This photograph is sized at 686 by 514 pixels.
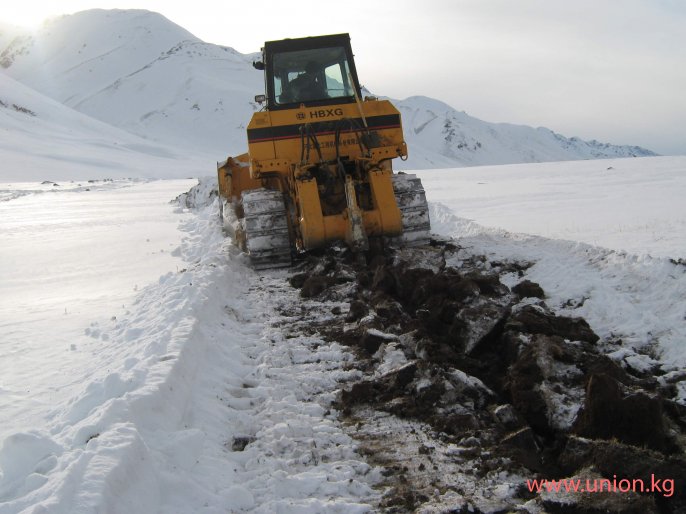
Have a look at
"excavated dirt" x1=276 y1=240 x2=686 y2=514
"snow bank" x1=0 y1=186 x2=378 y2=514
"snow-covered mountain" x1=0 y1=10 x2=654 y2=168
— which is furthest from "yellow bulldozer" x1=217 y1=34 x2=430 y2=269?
"snow-covered mountain" x1=0 y1=10 x2=654 y2=168

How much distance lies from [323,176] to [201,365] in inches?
168

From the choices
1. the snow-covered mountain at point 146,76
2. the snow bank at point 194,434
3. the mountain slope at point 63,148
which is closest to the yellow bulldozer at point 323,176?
the snow bank at point 194,434

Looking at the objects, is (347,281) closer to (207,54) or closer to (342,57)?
(342,57)

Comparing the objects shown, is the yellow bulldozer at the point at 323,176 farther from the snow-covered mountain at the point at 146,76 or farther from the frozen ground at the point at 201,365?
the snow-covered mountain at the point at 146,76

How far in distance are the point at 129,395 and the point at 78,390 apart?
2.15 feet

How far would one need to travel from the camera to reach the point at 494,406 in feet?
12.4

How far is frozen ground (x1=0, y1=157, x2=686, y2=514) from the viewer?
2982 mm

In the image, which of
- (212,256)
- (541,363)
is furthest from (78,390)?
A: (212,256)

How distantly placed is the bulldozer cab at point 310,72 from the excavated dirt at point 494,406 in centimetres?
399

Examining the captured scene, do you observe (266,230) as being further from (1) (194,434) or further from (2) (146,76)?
(2) (146,76)

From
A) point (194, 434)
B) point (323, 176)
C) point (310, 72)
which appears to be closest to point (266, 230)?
point (323, 176)

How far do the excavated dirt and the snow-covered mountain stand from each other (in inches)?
3010

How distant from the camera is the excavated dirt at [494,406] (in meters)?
2.89

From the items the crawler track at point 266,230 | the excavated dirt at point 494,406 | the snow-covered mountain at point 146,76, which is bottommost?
the excavated dirt at point 494,406
